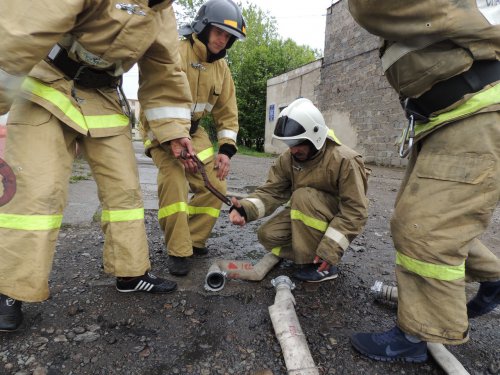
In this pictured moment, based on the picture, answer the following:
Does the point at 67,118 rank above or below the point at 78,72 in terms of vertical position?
below

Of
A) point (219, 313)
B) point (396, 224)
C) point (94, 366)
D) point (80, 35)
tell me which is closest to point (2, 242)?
point (94, 366)

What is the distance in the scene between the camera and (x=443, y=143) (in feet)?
4.86

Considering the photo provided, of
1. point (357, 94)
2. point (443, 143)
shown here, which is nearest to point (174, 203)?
point (443, 143)

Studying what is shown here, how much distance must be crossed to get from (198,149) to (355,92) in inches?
408

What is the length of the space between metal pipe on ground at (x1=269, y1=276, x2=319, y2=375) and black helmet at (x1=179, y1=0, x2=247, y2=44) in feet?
6.00

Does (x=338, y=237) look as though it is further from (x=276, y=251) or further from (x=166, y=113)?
(x=166, y=113)

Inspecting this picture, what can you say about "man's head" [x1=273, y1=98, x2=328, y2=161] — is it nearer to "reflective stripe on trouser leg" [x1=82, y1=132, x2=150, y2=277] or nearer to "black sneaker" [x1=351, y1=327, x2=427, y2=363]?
"reflective stripe on trouser leg" [x1=82, y1=132, x2=150, y2=277]

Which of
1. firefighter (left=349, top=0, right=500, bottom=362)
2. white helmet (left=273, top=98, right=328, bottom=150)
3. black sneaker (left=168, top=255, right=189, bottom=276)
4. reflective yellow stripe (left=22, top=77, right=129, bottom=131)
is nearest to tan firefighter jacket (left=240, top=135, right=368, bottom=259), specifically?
white helmet (left=273, top=98, right=328, bottom=150)

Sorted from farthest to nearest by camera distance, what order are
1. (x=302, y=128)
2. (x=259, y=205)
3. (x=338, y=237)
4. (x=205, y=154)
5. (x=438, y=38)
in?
(x=205, y=154) < (x=259, y=205) < (x=302, y=128) < (x=338, y=237) < (x=438, y=38)

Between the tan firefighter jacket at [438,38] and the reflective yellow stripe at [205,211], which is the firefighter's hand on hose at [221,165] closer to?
the reflective yellow stripe at [205,211]

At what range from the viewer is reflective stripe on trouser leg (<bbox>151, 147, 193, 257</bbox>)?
2525 millimetres

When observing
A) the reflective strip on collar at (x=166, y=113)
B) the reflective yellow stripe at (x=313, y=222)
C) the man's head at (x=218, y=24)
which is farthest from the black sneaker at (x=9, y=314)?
the man's head at (x=218, y=24)

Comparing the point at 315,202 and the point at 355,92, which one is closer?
the point at 315,202

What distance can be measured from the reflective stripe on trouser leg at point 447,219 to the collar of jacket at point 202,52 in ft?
5.71
